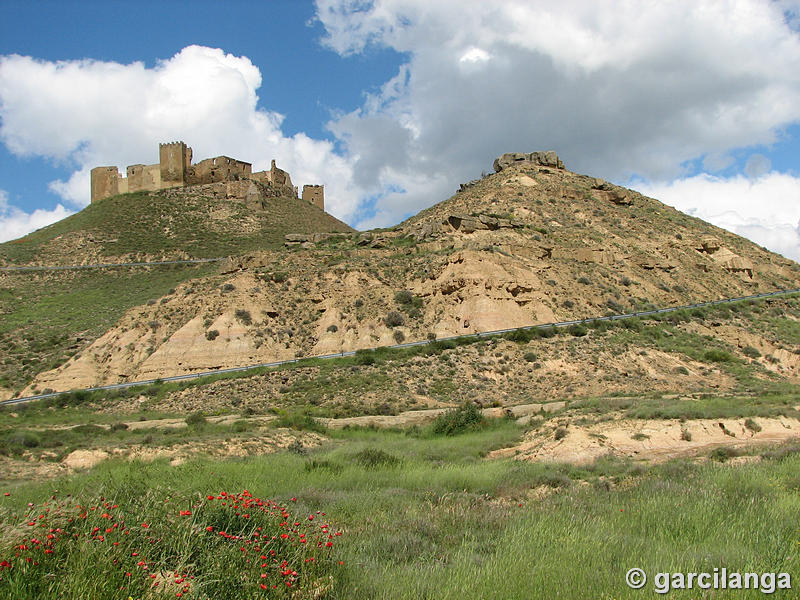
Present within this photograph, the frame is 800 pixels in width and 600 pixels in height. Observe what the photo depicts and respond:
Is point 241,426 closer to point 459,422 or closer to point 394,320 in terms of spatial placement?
point 459,422

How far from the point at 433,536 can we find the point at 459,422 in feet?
43.0

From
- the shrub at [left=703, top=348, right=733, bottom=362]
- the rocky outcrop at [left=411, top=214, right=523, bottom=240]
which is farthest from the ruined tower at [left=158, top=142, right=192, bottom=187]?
the shrub at [left=703, top=348, right=733, bottom=362]

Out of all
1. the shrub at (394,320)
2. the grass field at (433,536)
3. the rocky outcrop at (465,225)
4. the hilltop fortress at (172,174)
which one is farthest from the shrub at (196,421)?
the hilltop fortress at (172,174)

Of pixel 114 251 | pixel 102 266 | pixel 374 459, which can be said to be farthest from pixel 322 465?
pixel 114 251

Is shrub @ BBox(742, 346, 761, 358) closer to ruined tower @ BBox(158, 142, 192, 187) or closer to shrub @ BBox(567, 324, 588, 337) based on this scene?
shrub @ BBox(567, 324, 588, 337)

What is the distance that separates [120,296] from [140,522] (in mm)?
54524

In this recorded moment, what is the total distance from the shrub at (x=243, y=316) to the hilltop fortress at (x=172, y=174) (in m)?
52.8

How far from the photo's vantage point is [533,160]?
6500 centimetres

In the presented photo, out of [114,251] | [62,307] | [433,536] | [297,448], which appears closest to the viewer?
[433,536]

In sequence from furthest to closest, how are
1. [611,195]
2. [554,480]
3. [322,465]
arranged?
[611,195] < [322,465] < [554,480]

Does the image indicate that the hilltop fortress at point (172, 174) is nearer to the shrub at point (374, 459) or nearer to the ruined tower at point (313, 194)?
the ruined tower at point (313, 194)

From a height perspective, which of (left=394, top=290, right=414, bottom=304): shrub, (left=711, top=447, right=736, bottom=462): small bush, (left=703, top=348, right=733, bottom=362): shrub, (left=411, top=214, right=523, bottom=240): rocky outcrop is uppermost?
(left=411, top=214, right=523, bottom=240): rocky outcrop

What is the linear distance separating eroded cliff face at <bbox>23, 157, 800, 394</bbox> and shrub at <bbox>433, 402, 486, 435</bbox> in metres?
13.7

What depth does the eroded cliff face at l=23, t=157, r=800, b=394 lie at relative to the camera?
34.7 meters
